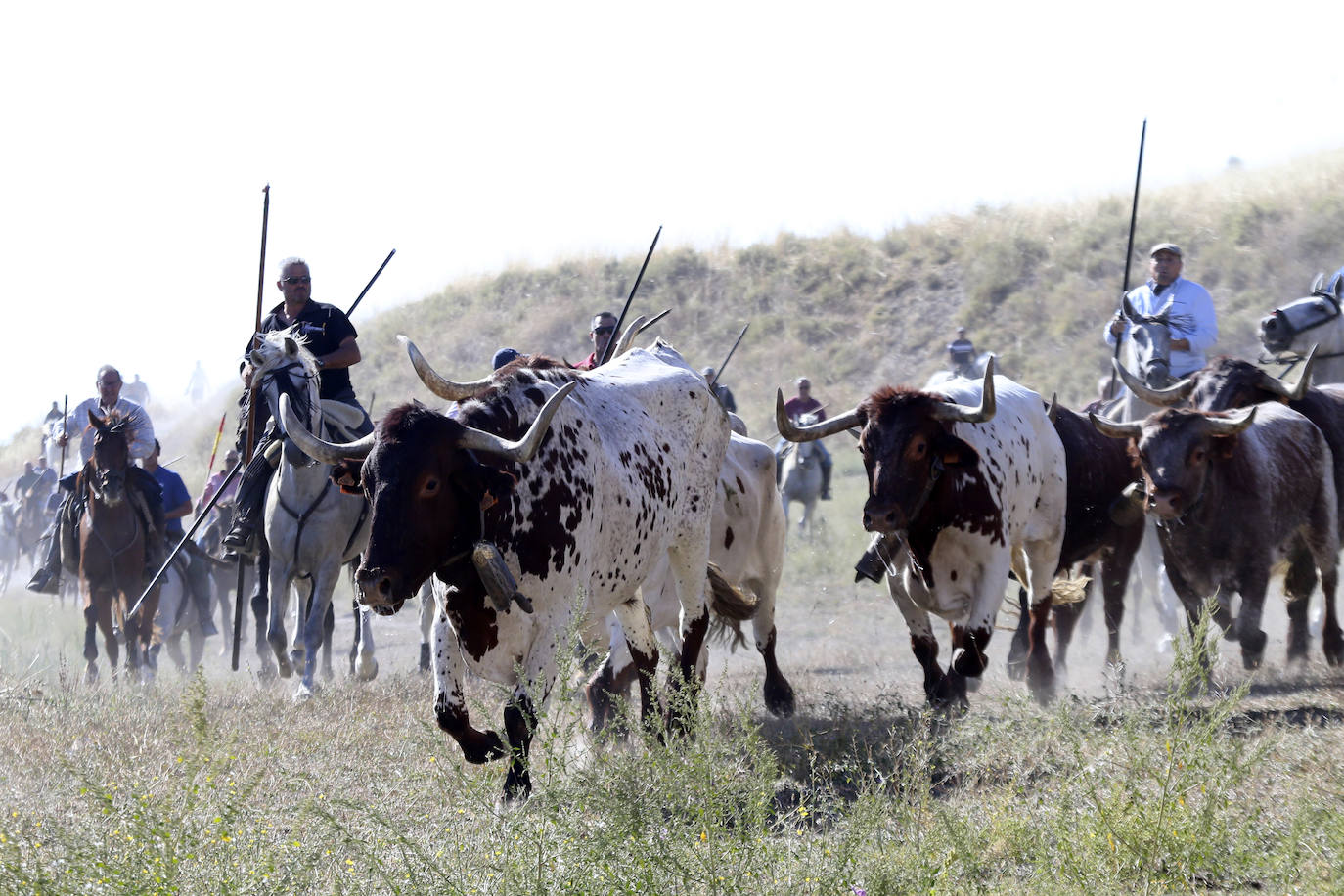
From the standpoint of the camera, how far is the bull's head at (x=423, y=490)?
5.48 meters

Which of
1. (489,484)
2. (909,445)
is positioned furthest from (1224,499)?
(489,484)

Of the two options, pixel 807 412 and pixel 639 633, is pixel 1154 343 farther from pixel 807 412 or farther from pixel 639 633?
pixel 807 412

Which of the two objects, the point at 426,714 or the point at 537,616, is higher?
the point at 537,616

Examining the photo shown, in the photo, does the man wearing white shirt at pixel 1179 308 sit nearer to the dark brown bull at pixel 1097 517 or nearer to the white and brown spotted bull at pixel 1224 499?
the dark brown bull at pixel 1097 517

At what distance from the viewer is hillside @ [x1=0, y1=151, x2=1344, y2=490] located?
3009cm

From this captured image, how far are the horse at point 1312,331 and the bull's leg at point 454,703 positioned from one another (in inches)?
292

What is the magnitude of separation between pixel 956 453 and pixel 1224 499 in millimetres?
2107

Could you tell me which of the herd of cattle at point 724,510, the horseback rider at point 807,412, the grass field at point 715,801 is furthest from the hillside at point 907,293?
the grass field at point 715,801

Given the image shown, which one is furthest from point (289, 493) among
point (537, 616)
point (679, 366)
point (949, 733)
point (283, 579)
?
point (949, 733)

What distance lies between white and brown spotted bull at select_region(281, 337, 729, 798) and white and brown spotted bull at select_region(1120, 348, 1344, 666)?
395 centimetres

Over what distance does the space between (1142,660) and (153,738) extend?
317 inches

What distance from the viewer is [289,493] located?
396 inches

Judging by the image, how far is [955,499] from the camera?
7.43 metres

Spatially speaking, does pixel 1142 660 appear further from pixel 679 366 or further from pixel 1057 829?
pixel 1057 829
